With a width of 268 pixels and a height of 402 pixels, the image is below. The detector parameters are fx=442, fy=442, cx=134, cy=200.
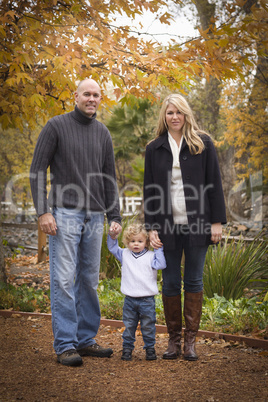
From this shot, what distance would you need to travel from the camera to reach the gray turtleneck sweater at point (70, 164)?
334 cm

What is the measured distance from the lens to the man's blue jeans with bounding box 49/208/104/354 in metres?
3.33

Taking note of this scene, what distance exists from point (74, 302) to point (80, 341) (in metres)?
0.43

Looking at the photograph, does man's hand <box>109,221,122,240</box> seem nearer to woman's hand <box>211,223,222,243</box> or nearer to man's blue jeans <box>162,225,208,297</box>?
man's blue jeans <box>162,225,208,297</box>

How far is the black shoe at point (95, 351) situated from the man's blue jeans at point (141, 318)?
16cm

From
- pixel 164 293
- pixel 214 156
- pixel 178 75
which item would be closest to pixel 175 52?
pixel 178 75

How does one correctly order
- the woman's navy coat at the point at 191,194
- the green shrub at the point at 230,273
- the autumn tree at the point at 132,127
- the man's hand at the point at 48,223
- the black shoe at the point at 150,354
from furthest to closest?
1. the autumn tree at the point at 132,127
2. the green shrub at the point at 230,273
3. the black shoe at the point at 150,354
4. the woman's navy coat at the point at 191,194
5. the man's hand at the point at 48,223

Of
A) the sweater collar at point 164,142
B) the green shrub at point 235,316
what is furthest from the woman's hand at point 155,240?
the green shrub at point 235,316

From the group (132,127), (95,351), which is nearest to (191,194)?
(95,351)

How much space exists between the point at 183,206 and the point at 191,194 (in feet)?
0.37

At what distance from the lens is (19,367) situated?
329 cm

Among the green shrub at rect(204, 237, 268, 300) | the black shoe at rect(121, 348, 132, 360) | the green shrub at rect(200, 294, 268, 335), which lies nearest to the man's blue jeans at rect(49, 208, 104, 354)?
the black shoe at rect(121, 348, 132, 360)

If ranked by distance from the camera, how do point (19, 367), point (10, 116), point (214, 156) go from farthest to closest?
point (10, 116), point (214, 156), point (19, 367)

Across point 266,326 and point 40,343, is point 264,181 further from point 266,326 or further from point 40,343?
point 40,343

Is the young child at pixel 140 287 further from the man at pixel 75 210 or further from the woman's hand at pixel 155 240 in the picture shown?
the man at pixel 75 210
